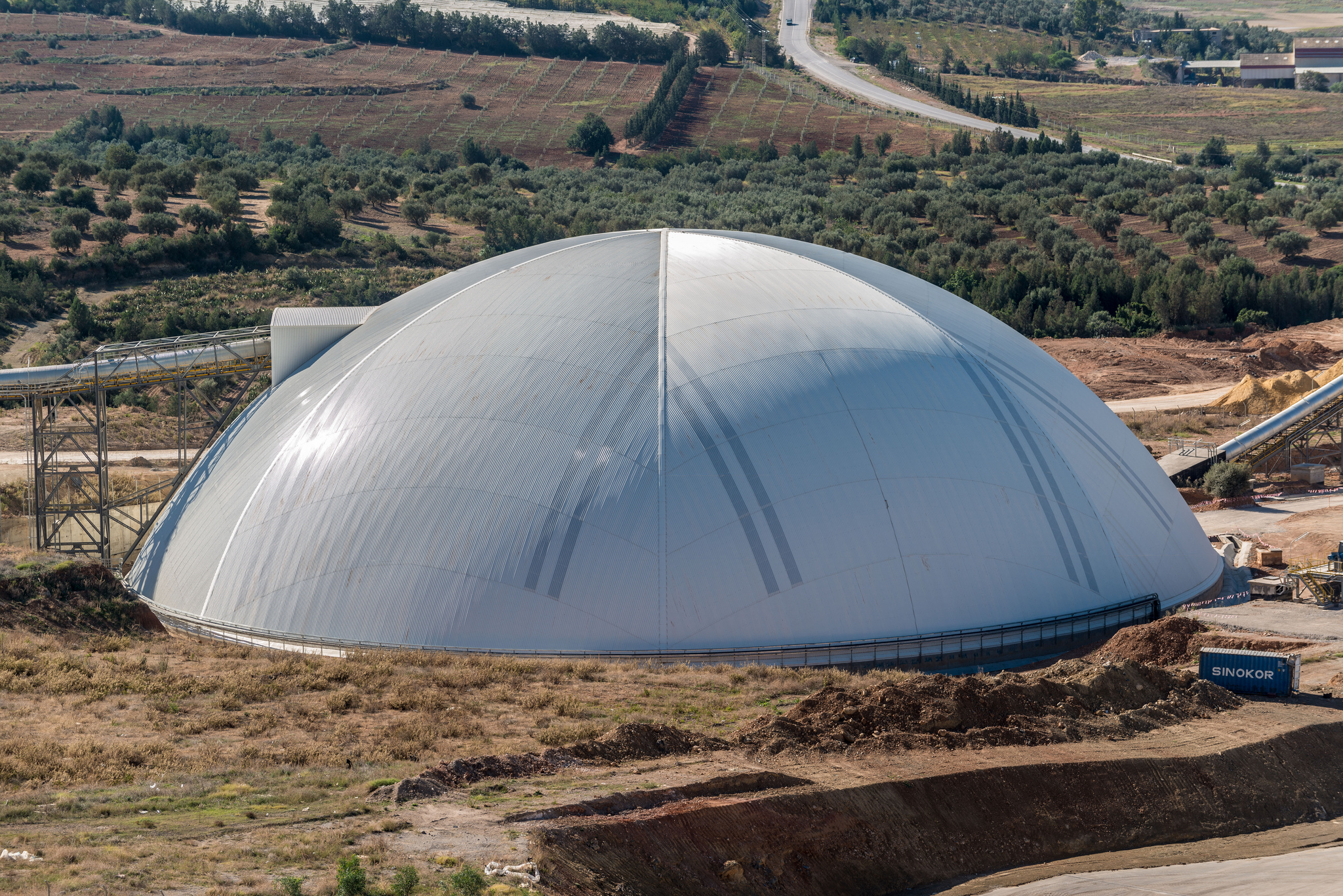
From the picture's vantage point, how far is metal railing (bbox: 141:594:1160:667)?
105 ft

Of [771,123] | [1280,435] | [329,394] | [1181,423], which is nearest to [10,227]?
[329,394]

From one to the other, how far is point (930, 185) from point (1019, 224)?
50.9 ft

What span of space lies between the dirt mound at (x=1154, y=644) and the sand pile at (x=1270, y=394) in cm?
4836

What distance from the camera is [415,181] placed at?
11975 cm

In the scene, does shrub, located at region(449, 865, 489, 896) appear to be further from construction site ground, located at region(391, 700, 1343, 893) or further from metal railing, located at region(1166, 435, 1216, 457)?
metal railing, located at region(1166, 435, 1216, 457)

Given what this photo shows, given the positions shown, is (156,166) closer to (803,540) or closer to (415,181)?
(415,181)

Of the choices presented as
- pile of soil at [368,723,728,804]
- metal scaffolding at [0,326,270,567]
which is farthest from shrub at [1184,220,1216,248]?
pile of soil at [368,723,728,804]

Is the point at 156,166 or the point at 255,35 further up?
the point at 255,35

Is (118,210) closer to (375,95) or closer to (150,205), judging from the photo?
(150,205)

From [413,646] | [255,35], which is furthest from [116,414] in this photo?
[255,35]

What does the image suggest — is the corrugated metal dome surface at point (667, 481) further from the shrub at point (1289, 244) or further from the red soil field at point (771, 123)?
the red soil field at point (771, 123)

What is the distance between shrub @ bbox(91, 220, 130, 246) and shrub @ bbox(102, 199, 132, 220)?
3.16 metres

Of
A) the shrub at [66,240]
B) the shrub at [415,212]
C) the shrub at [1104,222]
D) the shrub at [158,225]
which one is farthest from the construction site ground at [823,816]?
the shrub at [1104,222]

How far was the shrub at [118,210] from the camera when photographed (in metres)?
100
